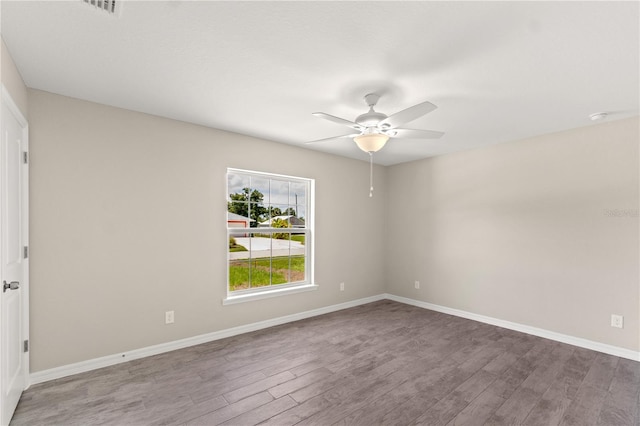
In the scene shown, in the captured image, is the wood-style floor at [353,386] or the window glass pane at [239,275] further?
the window glass pane at [239,275]

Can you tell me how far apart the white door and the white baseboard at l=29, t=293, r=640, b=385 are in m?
0.26

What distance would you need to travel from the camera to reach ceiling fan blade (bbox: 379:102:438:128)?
2.06 meters

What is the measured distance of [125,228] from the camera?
2.92 meters

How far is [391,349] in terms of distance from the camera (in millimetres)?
3211

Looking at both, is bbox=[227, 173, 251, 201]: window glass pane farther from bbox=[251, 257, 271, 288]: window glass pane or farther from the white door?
the white door

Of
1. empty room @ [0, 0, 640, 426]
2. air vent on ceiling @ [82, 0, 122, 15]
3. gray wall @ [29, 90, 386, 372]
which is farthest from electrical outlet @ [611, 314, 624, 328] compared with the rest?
air vent on ceiling @ [82, 0, 122, 15]

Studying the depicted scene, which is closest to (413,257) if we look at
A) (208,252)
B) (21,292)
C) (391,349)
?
(391,349)

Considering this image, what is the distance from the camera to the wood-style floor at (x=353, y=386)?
2.09 meters

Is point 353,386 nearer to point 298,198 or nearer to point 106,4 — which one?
point 298,198

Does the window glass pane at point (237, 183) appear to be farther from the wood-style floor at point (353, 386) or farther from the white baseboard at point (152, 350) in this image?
the wood-style floor at point (353, 386)

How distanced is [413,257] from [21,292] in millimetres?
4684

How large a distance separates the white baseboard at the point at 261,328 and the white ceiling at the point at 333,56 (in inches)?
91.9

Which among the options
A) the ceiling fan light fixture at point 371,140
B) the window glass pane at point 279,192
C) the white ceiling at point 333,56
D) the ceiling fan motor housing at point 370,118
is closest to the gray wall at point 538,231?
the white ceiling at point 333,56

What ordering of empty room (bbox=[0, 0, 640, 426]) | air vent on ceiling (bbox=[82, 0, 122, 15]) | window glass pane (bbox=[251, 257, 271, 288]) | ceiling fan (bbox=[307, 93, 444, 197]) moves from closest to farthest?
air vent on ceiling (bbox=[82, 0, 122, 15]) → empty room (bbox=[0, 0, 640, 426]) → ceiling fan (bbox=[307, 93, 444, 197]) → window glass pane (bbox=[251, 257, 271, 288])
